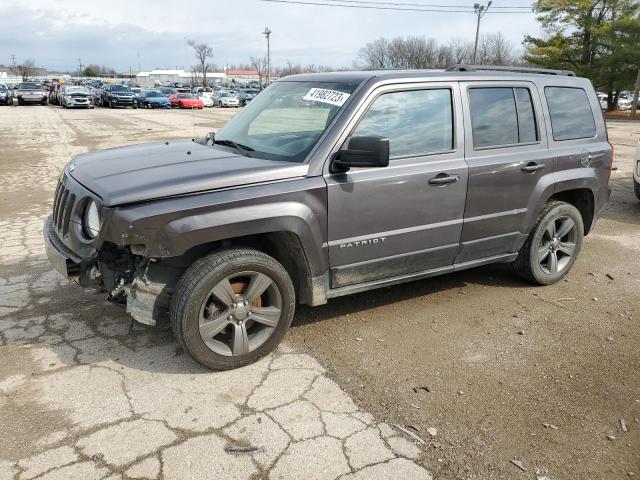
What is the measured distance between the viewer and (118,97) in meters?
37.2

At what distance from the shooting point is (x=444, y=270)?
419 centimetres

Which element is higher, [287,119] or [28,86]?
[28,86]

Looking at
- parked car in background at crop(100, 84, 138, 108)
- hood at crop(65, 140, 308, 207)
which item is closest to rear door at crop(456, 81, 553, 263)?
hood at crop(65, 140, 308, 207)

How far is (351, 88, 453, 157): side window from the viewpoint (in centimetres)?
363

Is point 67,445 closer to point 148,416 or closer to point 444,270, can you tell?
point 148,416

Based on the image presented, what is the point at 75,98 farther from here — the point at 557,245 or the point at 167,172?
the point at 557,245

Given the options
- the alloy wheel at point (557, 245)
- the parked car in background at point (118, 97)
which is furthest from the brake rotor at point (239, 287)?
the parked car in background at point (118, 97)

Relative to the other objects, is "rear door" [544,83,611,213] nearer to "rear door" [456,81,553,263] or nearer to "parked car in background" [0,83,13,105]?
"rear door" [456,81,553,263]

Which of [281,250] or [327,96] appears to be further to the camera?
[327,96]

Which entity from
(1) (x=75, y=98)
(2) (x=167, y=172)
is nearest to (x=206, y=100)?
(1) (x=75, y=98)

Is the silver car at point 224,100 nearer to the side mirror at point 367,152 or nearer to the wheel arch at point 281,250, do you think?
the wheel arch at point 281,250

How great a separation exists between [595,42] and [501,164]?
39.5 metres

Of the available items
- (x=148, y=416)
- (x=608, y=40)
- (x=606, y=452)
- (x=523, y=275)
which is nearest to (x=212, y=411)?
(x=148, y=416)

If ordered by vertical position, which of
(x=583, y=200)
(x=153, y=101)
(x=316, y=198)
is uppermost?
(x=153, y=101)
